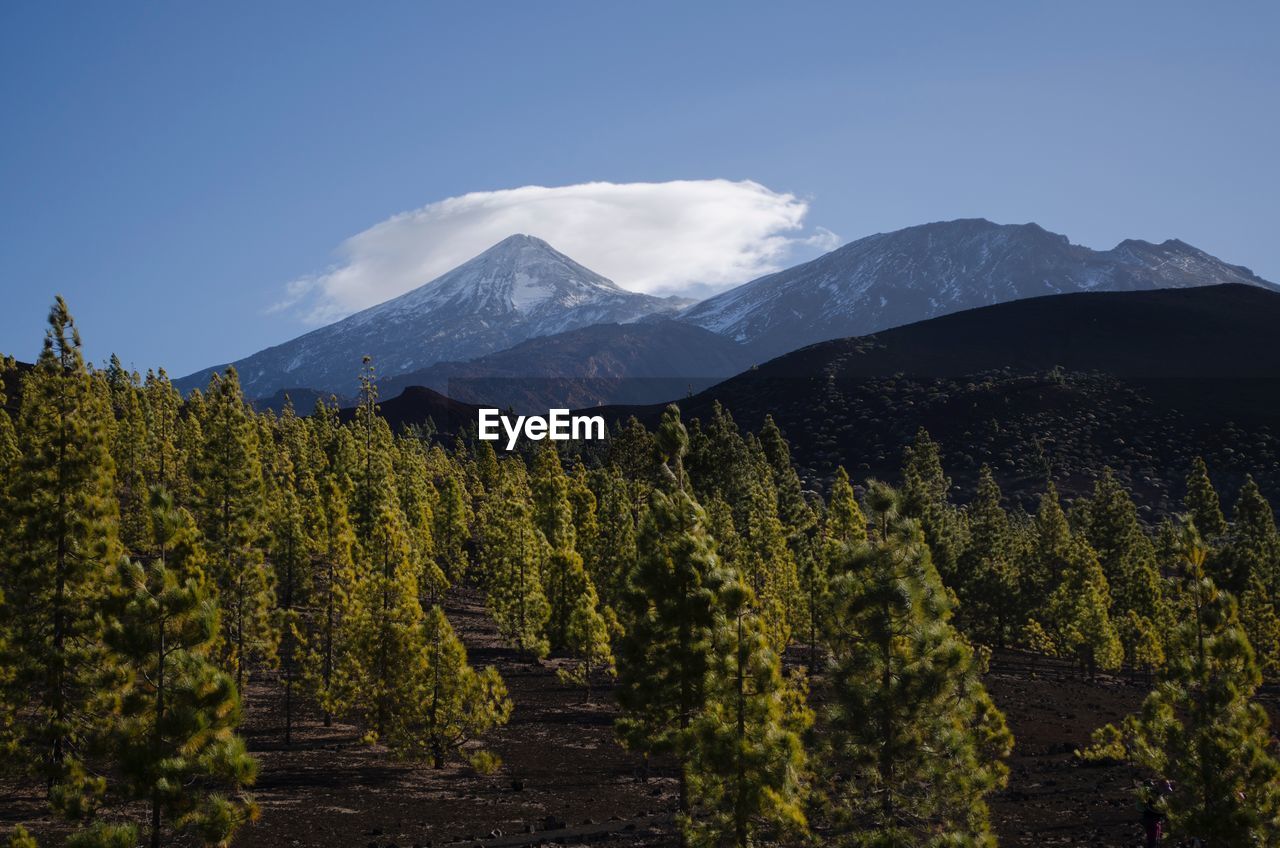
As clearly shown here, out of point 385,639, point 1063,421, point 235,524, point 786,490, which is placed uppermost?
point 1063,421

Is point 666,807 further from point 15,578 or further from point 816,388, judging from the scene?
point 816,388

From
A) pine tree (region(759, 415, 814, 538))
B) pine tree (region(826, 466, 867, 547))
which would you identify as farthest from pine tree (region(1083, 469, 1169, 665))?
pine tree (region(759, 415, 814, 538))

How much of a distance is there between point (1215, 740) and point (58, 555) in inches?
1124

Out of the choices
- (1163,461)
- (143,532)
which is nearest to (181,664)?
(143,532)

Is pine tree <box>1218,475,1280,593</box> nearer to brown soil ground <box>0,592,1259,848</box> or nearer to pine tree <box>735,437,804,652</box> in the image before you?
pine tree <box>735,437,804,652</box>

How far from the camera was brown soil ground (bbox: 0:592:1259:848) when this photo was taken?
86.4ft

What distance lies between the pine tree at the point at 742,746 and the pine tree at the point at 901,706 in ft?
4.25

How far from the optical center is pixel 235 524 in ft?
127

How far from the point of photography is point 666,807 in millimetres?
29969

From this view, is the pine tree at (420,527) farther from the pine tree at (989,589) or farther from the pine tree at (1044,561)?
the pine tree at (1044,561)

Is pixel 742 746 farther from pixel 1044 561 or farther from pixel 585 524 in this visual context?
pixel 1044 561

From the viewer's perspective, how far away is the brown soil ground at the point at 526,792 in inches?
1037

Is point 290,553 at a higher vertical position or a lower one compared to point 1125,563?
higher

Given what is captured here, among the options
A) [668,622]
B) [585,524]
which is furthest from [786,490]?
[668,622]
